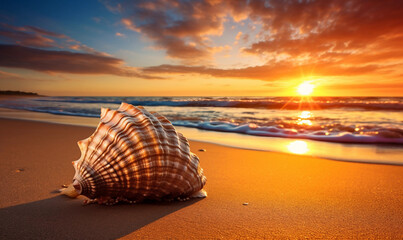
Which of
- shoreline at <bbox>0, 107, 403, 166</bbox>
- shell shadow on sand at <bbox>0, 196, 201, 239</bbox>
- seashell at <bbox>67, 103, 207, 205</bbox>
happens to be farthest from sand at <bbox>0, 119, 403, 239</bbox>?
shoreline at <bbox>0, 107, 403, 166</bbox>

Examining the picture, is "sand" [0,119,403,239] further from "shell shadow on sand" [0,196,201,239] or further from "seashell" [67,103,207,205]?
"seashell" [67,103,207,205]

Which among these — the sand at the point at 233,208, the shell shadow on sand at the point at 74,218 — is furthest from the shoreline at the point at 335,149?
the shell shadow on sand at the point at 74,218

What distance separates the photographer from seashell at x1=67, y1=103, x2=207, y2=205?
1957 millimetres

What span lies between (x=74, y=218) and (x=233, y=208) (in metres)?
1.17

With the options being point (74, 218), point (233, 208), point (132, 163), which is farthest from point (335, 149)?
point (74, 218)

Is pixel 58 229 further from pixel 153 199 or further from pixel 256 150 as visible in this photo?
pixel 256 150

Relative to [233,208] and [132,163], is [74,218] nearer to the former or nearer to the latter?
[132,163]

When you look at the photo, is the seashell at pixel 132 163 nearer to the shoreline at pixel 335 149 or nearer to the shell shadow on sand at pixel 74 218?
the shell shadow on sand at pixel 74 218

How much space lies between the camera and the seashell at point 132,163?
1957mm

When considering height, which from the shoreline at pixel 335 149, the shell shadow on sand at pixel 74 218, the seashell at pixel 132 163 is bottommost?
the shell shadow on sand at pixel 74 218

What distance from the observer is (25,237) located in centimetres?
156

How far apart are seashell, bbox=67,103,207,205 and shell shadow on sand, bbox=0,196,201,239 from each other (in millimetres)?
102

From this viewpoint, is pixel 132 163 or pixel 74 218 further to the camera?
pixel 132 163

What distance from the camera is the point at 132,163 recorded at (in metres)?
1.97
